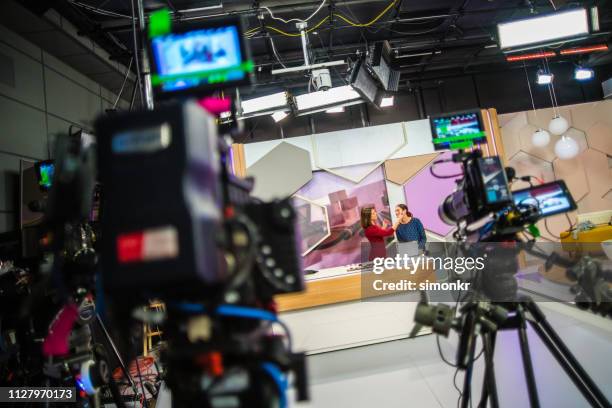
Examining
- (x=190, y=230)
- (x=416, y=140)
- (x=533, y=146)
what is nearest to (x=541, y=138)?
(x=533, y=146)

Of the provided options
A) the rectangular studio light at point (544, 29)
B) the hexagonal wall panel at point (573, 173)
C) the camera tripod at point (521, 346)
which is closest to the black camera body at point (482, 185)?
the camera tripod at point (521, 346)

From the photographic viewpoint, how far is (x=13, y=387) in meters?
1.76

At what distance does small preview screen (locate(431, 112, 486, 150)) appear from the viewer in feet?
5.23

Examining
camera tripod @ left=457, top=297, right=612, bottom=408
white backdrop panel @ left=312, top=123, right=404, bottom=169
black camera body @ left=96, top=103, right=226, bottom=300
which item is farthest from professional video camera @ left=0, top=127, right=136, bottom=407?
white backdrop panel @ left=312, top=123, right=404, bottom=169

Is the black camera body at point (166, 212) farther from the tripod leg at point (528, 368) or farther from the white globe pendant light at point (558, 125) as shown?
the white globe pendant light at point (558, 125)

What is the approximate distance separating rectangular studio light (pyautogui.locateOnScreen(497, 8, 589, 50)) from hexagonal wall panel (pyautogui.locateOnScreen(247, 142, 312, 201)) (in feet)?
10.4

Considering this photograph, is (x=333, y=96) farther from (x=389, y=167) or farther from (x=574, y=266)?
(x=574, y=266)

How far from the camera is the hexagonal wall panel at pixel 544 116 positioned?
6594 mm

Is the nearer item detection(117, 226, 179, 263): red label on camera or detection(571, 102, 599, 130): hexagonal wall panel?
detection(117, 226, 179, 263): red label on camera

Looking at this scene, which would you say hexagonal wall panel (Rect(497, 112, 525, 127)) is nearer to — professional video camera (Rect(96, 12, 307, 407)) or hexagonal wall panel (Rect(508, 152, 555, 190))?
hexagonal wall panel (Rect(508, 152, 555, 190))

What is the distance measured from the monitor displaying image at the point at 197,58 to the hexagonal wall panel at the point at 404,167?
5133mm

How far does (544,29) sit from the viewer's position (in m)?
3.29

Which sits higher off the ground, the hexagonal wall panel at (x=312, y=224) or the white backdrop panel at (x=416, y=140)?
the white backdrop panel at (x=416, y=140)

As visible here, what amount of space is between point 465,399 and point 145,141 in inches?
54.7
